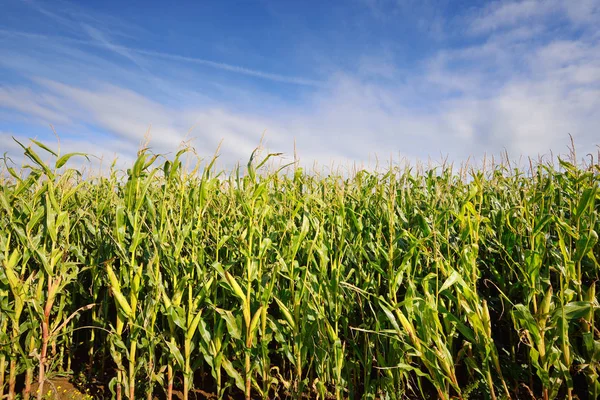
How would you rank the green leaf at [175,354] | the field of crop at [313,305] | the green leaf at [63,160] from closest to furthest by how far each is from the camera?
1. the field of crop at [313,305]
2. the green leaf at [175,354]
3. the green leaf at [63,160]

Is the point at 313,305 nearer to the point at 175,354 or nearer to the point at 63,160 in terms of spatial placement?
the point at 175,354

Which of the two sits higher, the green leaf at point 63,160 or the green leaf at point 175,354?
the green leaf at point 63,160

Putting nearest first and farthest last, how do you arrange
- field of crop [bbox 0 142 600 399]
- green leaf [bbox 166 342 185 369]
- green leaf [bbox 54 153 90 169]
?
field of crop [bbox 0 142 600 399] → green leaf [bbox 166 342 185 369] → green leaf [bbox 54 153 90 169]

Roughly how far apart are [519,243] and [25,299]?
3.64m

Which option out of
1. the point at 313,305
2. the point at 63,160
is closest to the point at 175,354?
the point at 313,305

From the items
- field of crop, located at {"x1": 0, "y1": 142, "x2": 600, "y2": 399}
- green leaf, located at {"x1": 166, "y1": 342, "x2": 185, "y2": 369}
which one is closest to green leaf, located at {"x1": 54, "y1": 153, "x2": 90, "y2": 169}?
field of crop, located at {"x1": 0, "y1": 142, "x2": 600, "y2": 399}

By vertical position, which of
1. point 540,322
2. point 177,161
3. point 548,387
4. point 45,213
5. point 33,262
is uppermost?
point 177,161

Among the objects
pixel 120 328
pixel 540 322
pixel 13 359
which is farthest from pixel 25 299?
pixel 540 322

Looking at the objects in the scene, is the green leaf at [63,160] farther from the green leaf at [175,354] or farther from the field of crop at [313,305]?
the green leaf at [175,354]

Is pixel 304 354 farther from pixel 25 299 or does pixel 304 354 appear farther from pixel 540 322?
pixel 25 299

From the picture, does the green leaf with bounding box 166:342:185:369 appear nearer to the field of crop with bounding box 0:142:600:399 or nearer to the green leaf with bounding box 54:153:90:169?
the field of crop with bounding box 0:142:600:399

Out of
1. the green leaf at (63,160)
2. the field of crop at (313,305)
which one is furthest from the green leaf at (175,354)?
the green leaf at (63,160)

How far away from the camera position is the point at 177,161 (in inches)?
107

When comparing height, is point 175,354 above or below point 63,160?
below
